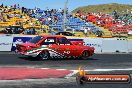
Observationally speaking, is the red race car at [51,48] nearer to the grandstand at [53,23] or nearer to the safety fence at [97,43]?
the safety fence at [97,43]

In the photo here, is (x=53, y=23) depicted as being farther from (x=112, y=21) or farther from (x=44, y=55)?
(x=44, y=55)

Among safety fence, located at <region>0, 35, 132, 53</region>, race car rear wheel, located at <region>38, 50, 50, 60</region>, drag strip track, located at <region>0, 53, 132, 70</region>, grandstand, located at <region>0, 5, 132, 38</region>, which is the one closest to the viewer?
drag strip track, located at <region>0, 53, 132, 70</region>

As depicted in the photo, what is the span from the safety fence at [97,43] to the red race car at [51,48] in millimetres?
6808

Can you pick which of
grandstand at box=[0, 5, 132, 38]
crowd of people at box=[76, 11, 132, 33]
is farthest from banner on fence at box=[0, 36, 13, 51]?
crowd of people at box=[76, 11, 132, 33]

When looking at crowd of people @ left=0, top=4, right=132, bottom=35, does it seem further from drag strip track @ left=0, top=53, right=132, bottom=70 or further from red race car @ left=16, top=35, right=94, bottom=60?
drag strip track @ left=0, top=53, right=132, bottom=70

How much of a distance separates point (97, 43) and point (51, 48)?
10305 mm

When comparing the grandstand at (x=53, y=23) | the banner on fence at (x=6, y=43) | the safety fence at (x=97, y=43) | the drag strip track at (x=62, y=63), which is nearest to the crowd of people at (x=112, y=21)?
the grandstand at (x=53, y=23)

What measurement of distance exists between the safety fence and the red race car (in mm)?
6808

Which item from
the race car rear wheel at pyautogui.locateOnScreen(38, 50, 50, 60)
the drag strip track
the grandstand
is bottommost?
the drag strip track

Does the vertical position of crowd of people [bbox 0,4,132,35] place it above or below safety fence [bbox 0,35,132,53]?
above

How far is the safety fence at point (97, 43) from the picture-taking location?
1042 inches

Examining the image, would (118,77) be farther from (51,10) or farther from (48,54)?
(51,10)

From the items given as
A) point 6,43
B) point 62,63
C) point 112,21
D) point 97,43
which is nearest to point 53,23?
point 112,21

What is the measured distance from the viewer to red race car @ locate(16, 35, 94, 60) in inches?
744
